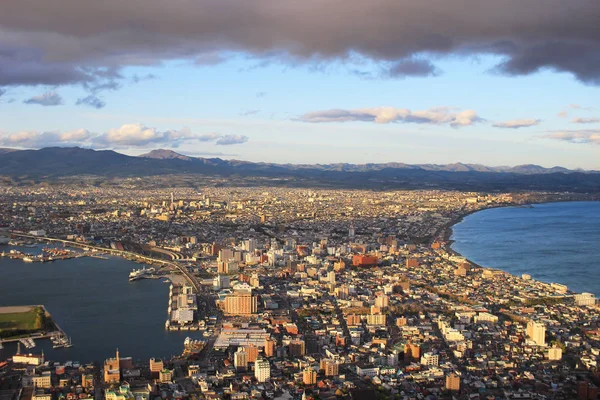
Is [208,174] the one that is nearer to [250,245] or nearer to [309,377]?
[250,245]

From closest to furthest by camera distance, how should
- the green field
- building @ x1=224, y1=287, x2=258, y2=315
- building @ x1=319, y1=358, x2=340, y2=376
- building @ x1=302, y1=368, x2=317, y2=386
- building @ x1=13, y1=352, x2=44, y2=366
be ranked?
building @ x1=302, y1=368, x2=317, y2=386, building @ x1=319, y1=358, x2=340, y2=376, building @ x1=13, y1=352, x2=44, y2=366, the green field, building @ x1=224, y1=287, x2=258, y2=315

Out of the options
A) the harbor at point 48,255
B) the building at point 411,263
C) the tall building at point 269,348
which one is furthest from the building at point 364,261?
the tall building at point 269,348

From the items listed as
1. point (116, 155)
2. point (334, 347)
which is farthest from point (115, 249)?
point (116, 155)

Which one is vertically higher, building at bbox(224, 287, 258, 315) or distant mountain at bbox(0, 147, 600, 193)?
distant mountain at bbox(0, 147, 600, 193)

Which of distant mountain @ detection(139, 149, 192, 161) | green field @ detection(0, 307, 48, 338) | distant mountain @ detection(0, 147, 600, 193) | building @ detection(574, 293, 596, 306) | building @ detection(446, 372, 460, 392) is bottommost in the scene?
green field @ detection(0, 307, 48, 338)

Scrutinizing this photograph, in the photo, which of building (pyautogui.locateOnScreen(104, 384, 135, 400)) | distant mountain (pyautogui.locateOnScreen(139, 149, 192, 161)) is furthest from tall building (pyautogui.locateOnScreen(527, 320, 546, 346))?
distant mountain (pyautogui.locateOnScreen(139, 149, 192, 161))

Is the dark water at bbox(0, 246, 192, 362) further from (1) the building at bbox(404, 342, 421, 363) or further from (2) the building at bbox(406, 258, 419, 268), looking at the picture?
(2) the building at bbox(406, 258, 419, 268)
